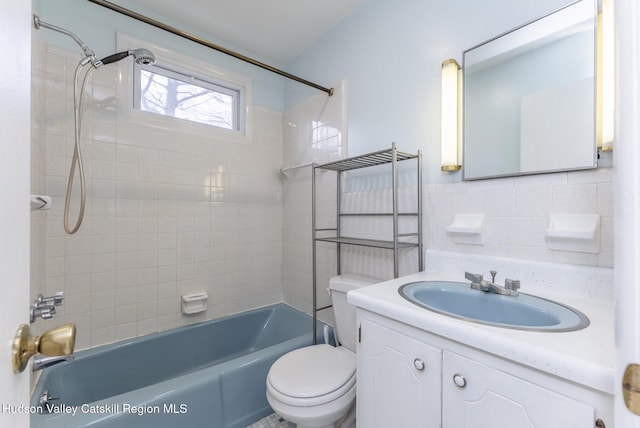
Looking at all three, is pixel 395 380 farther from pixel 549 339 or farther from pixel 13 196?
pixel 13 196

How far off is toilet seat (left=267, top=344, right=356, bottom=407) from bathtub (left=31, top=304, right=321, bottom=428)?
0.29m

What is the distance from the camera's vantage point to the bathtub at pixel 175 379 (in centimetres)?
111

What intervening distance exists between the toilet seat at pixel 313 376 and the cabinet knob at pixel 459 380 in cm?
57

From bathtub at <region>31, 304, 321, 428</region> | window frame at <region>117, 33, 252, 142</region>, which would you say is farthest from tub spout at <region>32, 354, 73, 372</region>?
window frame at <region>117, 33, 252, 142</region>

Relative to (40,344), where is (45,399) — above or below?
below

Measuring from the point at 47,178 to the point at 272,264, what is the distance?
157 cm

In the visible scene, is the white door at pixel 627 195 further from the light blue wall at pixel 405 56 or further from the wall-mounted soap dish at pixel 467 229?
the light blue wall at pixel 405 56

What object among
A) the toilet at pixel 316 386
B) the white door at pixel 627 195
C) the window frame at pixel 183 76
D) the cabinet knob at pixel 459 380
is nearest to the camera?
the white door at pixel 627 195

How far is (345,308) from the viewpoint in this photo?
1.52 meters

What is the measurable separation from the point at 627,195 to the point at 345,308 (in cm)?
135

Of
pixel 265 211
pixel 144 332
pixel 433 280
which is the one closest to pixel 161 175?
pixel 265 211

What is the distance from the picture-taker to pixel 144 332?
179cm

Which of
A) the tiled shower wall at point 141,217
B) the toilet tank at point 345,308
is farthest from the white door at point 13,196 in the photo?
Answer: the toilet tank at point 345,308

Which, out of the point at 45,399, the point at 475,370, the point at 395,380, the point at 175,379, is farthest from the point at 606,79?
the point at 45,399
